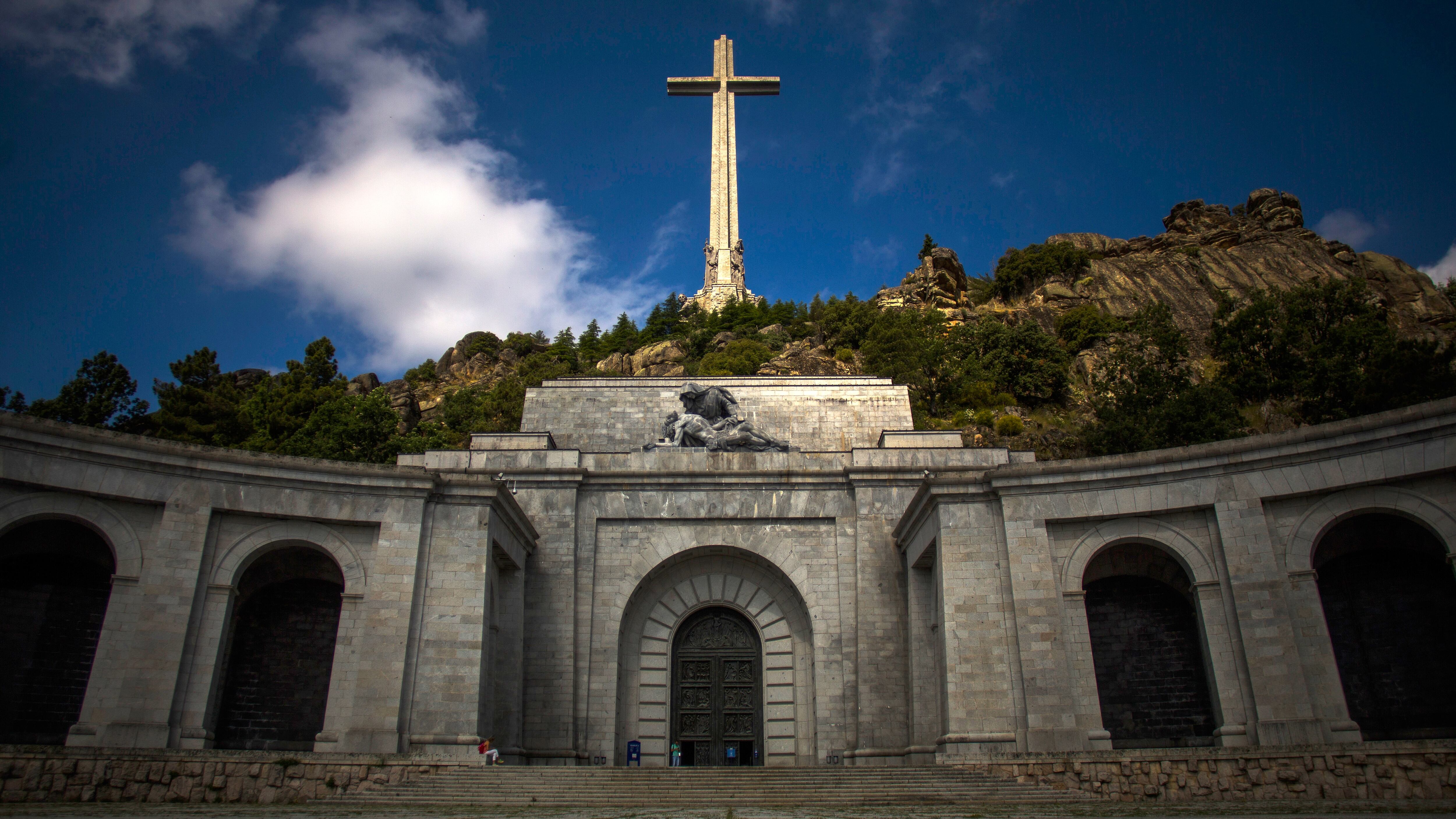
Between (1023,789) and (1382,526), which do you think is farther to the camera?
(1382,526)

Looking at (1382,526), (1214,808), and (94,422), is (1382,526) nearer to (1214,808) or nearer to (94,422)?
(1214,808)

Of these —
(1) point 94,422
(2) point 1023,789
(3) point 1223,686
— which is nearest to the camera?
Answer: (2) point 1023,789

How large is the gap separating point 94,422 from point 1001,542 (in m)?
37.6

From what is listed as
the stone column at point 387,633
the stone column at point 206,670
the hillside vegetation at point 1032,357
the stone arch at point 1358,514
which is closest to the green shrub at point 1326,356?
the hillside vegetation at point 1032,357

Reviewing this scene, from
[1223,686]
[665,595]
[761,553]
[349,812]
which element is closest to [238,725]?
[349,812]

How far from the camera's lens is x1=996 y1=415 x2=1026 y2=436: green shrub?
44.7 metres

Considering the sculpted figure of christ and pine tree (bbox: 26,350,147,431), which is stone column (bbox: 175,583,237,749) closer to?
the sculpted figure of christ

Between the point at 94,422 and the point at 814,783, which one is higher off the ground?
the point at 94,422

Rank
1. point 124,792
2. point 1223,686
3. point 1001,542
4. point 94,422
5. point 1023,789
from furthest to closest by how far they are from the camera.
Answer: point 94,422, point 1001,542, point 1223,686, point 1023,789, point 124,792

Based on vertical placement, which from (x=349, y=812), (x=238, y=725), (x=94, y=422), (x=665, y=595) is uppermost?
(x=94, y=422)

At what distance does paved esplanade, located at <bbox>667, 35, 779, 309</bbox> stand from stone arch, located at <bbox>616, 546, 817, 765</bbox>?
50.3 metres

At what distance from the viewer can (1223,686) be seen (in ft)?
58.1

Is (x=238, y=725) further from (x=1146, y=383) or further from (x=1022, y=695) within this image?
(x=1146, y=383)

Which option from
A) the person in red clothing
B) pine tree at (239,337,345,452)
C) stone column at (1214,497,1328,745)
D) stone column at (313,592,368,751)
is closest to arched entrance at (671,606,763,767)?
the person in red clothing
